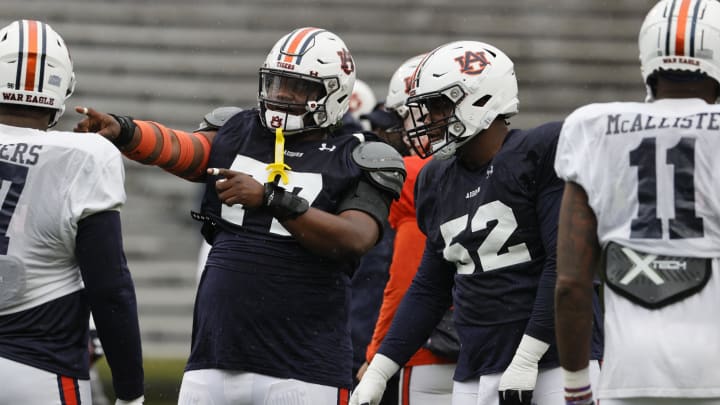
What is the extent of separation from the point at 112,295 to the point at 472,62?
5.35ft

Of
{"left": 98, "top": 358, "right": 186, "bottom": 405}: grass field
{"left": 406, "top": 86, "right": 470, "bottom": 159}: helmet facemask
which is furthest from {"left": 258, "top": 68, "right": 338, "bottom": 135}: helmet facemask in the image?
{"left": 98, "top": 358, "right": 186, "bottom": 405}: grass field

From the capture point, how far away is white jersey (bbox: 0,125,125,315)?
150 inches

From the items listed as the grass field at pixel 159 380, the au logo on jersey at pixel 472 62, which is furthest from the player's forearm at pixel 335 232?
the grass field at pixel 159 380

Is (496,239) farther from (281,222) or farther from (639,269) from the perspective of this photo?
(639,269)

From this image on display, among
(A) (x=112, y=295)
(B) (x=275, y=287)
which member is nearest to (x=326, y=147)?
(B) (x=275, y=287)

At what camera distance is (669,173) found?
331 cm

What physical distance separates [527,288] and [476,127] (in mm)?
628

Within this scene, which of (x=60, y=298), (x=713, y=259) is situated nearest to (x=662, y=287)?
(x=713, y=259)

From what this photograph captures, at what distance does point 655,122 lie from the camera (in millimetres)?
3346

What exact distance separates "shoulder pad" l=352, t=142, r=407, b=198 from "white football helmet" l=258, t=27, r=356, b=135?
0.21 m

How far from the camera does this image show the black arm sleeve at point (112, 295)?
12.6 feet

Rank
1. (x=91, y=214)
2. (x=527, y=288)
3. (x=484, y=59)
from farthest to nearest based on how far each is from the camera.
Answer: (x=484, y=59) → (x=527, y=288) → (x=91, y=214)

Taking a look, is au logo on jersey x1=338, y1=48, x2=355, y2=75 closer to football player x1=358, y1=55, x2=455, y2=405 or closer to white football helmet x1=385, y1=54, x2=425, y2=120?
football player x1=358, y1=55, x2=455, y2=405

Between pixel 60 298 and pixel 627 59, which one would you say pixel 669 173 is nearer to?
pixel 60 298
